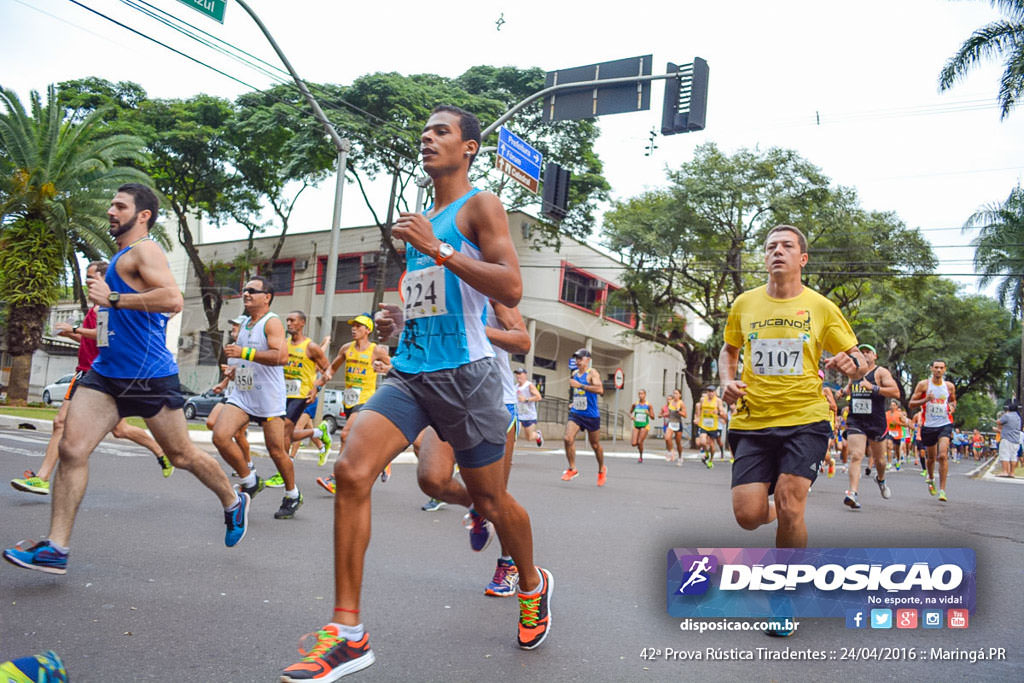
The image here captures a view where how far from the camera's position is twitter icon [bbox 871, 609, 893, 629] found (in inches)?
126

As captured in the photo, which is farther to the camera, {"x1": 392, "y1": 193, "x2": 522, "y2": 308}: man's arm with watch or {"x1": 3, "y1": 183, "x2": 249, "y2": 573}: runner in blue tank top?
{"x1": 3, "y1": 183, "x2": 249, "y2": 573}: runner in blue tank top

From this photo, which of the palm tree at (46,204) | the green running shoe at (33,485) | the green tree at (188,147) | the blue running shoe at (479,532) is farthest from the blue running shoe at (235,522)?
the green tree at (188,147)

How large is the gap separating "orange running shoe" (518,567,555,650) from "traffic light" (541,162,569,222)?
11979 millimetres

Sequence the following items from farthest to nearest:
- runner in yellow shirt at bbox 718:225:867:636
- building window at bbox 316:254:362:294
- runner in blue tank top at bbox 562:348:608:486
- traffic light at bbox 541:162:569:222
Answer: building window at bbox 316:254:362:294 → traffic light at bbox 541:162:569:222 → runner in blue tank top at bbox 562:348:608:486 → runner in yellow shirt at bbox 718:225:867:636

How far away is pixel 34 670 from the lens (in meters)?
2.31

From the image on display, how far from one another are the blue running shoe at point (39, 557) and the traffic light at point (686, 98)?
10.2m

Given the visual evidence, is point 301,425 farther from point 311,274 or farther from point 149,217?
point 311,274

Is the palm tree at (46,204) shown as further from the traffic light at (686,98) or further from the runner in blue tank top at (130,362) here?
the runner in blue tank top at (130,362)

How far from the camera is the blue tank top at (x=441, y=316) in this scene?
3174 millimetres

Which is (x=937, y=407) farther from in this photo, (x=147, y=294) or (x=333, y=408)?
(x=333, y=408)

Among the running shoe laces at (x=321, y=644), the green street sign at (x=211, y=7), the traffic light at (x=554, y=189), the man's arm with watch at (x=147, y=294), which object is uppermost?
the green street sign at (x=211, y=7)

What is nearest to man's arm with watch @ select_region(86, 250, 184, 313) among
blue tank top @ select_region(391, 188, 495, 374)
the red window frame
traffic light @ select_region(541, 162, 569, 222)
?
blue tank top @ select_region(391, 188, 495, 374)

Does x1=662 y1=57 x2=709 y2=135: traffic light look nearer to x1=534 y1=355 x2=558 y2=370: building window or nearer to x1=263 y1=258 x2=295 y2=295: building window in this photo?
x1=534 y1=355 x2=558 y2=370: building window

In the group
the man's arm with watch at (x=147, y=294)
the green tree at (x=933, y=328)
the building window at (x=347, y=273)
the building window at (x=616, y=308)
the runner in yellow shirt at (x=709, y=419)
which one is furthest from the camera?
the green tree at (x=933, y=328)
